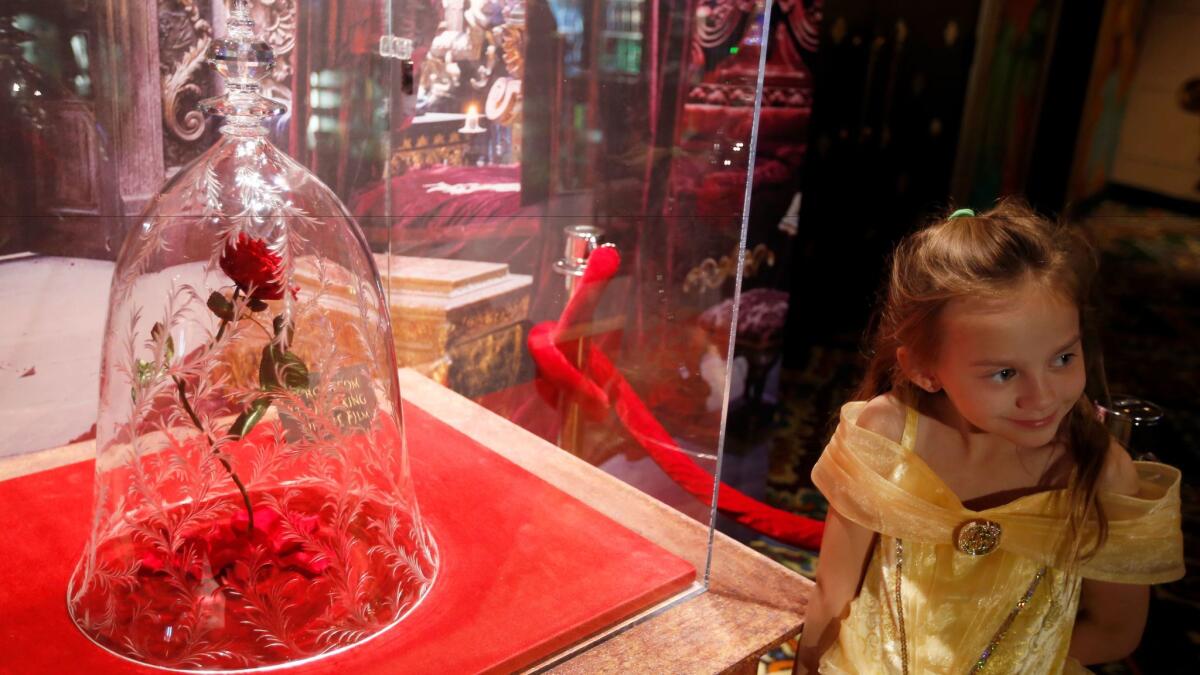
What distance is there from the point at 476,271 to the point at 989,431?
565 millimetres

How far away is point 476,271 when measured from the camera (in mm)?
1155

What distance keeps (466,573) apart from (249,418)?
0.25m

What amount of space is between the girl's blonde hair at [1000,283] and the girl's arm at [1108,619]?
0.06 m

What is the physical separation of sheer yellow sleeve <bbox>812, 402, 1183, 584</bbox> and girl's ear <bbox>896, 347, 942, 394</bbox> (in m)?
0.07

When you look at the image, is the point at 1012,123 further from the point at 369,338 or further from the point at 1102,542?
the point at 369,338

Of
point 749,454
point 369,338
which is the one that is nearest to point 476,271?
point 369,338

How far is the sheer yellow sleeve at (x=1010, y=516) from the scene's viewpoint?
938 mm

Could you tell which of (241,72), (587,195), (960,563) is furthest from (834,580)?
(241,72)

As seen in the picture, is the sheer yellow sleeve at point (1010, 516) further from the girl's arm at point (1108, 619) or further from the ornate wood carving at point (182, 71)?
the ornate wood carving at point (182, 71)

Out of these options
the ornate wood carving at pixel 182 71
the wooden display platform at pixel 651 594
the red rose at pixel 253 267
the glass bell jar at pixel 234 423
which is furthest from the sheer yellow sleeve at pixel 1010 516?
the ornate wood carving at pixel 182 71

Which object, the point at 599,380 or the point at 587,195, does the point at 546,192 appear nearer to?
the point at 587,195

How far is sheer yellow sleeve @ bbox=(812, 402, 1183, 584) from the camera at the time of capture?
3.08 feet

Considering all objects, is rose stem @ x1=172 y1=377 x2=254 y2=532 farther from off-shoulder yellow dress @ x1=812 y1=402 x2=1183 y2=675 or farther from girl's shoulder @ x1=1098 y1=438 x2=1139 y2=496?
girl's shoulder @ x1=1098 y1=438 x2=1139 y2=496

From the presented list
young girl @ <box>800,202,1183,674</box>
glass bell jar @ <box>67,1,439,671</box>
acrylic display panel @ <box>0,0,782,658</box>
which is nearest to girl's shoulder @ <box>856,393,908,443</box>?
young girl @ <box>800,202,1183,674</box>
